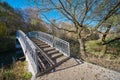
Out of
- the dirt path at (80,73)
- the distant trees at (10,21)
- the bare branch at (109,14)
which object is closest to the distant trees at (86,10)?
the bare branch at (109,14)

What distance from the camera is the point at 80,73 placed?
21.7 feet

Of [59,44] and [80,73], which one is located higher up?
[59,44]

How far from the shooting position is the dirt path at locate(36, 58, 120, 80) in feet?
20.0

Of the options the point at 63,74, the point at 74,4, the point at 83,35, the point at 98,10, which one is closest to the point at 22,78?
the point at 63,74

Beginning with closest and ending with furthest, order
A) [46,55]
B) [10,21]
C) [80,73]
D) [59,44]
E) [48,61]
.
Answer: [80,73] < [48,61] < [46,55] < [59,44] < [10,21]

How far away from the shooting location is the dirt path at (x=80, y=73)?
610 cm

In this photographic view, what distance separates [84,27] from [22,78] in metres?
5.18

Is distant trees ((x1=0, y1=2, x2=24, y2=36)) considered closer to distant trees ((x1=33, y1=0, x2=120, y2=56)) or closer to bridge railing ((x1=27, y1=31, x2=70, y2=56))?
bridge railing ((x1=27, y1=31, x2=70, y2=56))

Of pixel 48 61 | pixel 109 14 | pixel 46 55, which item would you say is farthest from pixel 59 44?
pixel 109 14

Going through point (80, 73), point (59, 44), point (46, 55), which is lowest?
point (80, 73)

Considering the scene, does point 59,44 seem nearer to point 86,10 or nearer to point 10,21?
point 86,10

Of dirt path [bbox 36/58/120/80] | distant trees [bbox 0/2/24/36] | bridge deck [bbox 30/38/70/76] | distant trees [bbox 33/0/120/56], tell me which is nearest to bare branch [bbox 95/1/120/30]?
distant trees [bbox 33/0/120/56]

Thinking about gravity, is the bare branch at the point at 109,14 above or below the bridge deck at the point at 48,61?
above

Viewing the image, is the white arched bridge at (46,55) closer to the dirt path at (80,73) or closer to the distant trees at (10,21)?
the dirt path at (80,73)
